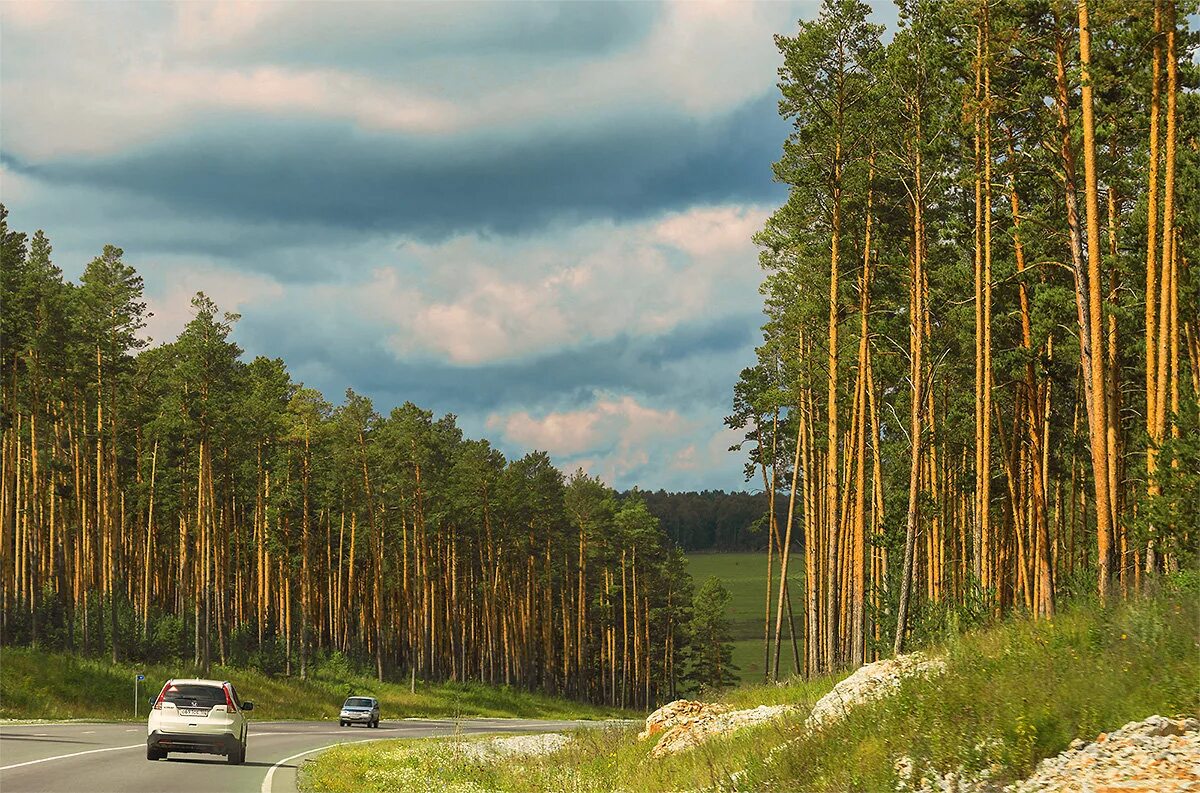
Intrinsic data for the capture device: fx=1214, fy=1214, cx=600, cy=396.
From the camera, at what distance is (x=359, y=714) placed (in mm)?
50000

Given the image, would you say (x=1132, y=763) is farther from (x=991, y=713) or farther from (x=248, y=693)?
(x=248, y=693)

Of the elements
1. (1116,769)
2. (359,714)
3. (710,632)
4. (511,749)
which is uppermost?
(1116,769)

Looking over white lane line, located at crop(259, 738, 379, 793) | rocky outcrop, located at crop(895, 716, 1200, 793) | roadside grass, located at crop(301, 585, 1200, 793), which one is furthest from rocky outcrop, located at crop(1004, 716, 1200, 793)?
white lane line, located at crop(259, 738, 379, 793)

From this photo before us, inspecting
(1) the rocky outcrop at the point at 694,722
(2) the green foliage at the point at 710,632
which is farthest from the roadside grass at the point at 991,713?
(2) the green foliage at the point at 710,632

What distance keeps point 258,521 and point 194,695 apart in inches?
2263

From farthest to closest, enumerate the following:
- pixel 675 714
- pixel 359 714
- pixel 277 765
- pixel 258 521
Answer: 1. pixel 258 521
2. pixel 359 714
3. pixel 675 714
4. pixel 277 765

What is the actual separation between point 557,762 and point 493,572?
7073cm

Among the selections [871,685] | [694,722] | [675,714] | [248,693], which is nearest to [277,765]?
[675,714]

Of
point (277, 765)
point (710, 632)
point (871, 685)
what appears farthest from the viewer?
point (710, 632)

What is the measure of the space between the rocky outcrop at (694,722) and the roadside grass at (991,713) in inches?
83.6

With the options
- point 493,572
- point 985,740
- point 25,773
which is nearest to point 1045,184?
point 985,740

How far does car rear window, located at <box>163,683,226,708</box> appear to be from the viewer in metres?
24.1

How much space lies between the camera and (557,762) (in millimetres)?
23391

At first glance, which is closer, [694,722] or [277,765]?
[694,722]
